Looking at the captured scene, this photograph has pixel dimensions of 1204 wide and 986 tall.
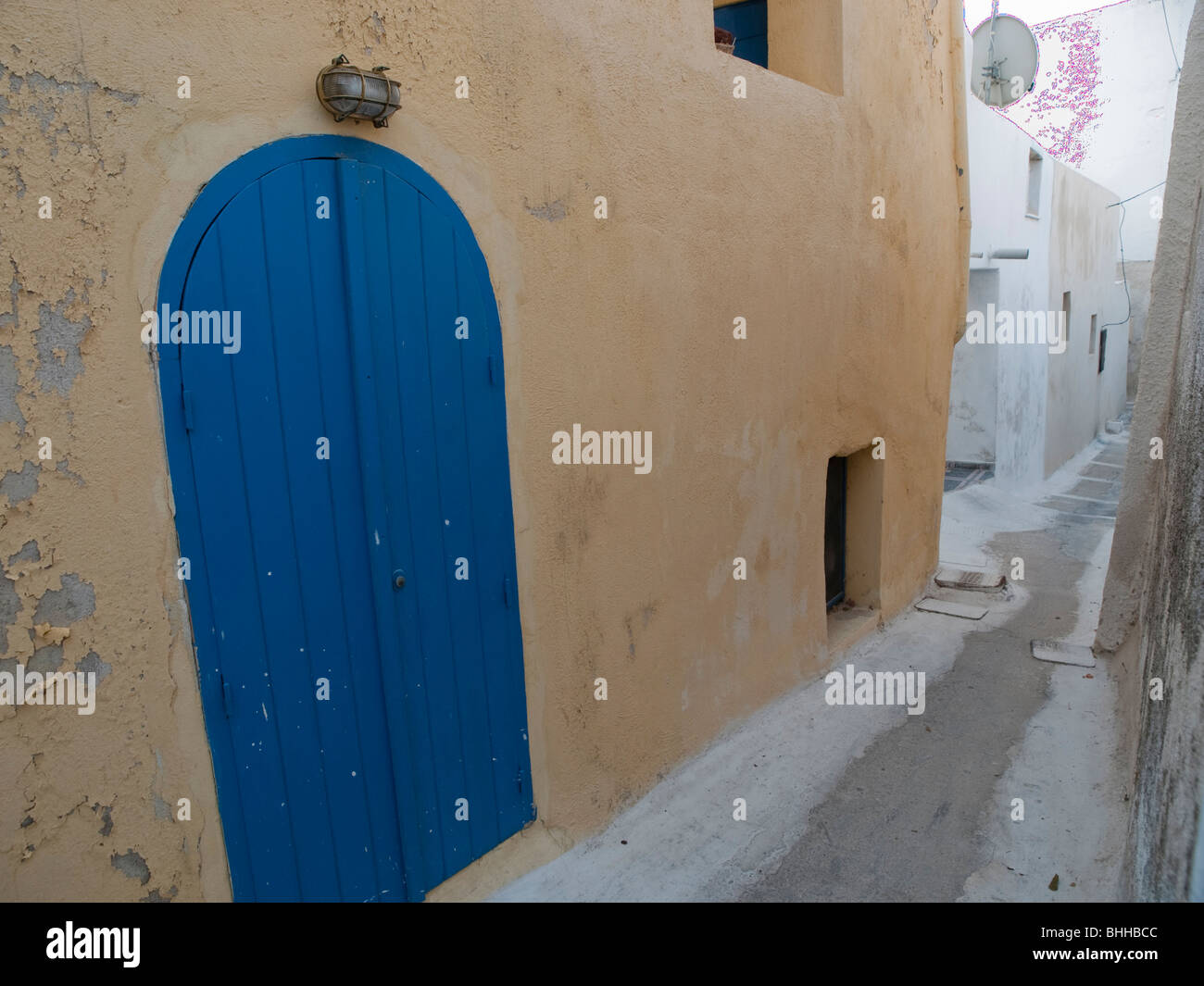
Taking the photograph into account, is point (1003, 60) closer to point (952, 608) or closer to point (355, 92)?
point (952, 608)

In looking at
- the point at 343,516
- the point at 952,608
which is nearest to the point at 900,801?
the point at 343,516

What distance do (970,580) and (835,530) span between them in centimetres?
215

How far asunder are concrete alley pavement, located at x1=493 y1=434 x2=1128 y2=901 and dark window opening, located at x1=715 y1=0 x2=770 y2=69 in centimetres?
457

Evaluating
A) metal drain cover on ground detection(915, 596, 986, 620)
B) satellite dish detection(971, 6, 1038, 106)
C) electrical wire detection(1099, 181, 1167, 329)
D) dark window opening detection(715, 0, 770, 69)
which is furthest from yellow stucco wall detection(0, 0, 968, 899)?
electrical wire detection(1099, 181, 1167, 329)

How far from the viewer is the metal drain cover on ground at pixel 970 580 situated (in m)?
8.41

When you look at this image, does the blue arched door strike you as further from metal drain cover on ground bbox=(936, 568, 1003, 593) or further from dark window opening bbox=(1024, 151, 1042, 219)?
dark window opening bbox=(1024, 151, 1042, 219)

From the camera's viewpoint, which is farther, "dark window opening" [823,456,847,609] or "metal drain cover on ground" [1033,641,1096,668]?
"dark window opening" [823,456,847,609]

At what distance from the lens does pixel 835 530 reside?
7293mm

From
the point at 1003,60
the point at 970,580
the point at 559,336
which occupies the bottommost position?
the point at 970,580

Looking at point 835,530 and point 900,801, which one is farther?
point 835,530

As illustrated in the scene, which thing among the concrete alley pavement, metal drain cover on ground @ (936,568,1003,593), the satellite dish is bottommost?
the concrete alley pavement

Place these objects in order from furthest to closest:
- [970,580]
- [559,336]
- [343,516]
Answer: [970,580], [559,336], [343,516]

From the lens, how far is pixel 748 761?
5.04 meters

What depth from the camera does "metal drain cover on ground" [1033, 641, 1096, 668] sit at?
Answer: 257 inches
